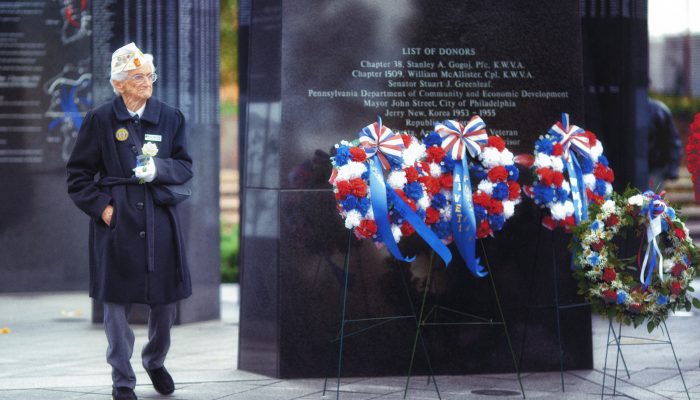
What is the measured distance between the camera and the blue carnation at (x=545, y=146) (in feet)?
24.5

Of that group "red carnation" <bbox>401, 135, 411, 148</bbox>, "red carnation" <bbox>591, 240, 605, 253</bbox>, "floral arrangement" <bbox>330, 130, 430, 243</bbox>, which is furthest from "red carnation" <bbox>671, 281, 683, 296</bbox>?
"red carnation" <bbox>401, 135, 411, 148</bbox>

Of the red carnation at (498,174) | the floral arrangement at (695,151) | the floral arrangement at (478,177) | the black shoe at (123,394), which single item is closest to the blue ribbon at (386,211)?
the floral arrangement at (478,177)

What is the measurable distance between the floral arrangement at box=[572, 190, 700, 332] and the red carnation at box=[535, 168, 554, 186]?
39cm

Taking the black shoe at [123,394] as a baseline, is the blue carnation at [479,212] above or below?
above

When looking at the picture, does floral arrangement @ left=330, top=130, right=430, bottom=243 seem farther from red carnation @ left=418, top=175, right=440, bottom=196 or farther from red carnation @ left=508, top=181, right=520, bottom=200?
red carnation @ left=508, top=181, right=520, bottom=200

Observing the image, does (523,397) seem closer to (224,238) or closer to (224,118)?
(224,238)

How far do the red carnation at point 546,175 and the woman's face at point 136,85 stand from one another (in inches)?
89.8

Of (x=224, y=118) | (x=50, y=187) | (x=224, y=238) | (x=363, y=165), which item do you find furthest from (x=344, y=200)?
(x=224, y=118)

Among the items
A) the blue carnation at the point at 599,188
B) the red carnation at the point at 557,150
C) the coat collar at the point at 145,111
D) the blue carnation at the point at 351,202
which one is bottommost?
the blue carnation at the point at 351,202

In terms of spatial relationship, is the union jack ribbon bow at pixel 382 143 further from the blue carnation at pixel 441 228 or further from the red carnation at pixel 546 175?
the red carnation at pixel 546 175

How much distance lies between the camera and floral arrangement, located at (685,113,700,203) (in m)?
8.21

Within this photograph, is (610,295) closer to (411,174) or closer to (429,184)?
(429,184)

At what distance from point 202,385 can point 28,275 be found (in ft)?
20.3

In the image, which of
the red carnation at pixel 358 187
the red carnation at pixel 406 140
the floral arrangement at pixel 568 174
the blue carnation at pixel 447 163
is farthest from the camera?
the floral arrangement at pixel 568 174
